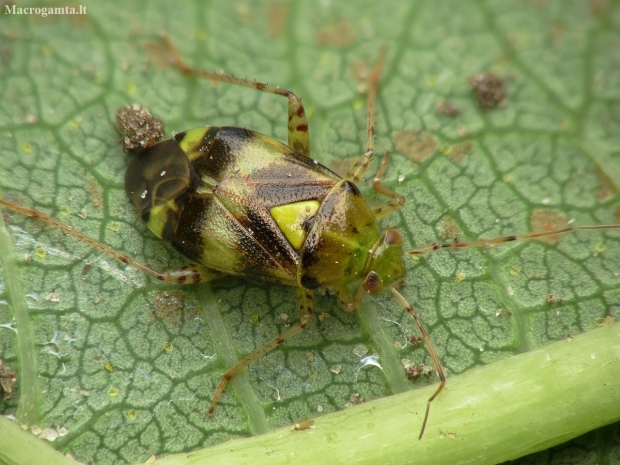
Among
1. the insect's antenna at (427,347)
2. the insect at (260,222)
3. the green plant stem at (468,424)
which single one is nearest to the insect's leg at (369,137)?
the insect at (260,222)

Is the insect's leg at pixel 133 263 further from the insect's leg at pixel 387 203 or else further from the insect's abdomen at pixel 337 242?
the insect's leg at pixel 387 203

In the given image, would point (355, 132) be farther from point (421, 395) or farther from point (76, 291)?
point (76, 291)

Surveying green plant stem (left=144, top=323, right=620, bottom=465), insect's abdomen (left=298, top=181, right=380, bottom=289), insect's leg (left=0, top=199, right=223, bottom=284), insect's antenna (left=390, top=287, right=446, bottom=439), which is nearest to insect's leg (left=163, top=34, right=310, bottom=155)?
insect's abdomen (left=298, top=181, right=380, bottom=289)

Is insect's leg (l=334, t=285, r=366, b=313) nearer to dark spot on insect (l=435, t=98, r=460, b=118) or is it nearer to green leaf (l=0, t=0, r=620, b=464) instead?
green leaf (l=0, t=0, r=620, b=464)

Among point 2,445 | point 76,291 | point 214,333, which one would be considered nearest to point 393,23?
point 214,333

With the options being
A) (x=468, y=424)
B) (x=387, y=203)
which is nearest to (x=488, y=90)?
(x=387, y=203)

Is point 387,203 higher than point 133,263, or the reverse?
point 387,203

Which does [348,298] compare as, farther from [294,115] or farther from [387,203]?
[294,115]

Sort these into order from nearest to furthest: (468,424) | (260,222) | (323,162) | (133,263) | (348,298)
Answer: (468,424) → (260,222) → (133,263) → (348,298) → (323,162)
